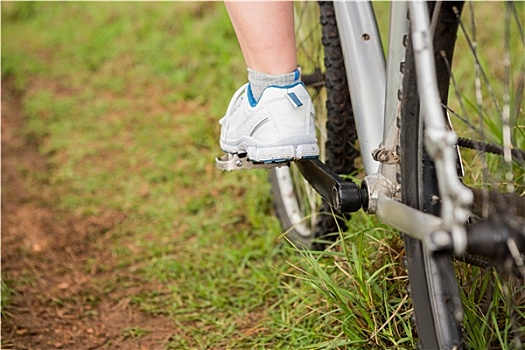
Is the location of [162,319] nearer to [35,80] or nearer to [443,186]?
[443,186]

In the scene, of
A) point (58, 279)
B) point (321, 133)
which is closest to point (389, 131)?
point (321, 133)

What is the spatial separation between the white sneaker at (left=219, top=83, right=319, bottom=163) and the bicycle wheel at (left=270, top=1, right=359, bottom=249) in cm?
21

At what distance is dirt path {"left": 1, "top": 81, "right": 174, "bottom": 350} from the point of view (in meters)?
1.75

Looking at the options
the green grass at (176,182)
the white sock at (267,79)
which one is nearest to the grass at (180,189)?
the green grass at (176,182)

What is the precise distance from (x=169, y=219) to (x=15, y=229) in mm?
471

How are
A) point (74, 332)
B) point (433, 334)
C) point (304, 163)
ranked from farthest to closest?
point (74, 332), point (304, 163), point (433, 334)

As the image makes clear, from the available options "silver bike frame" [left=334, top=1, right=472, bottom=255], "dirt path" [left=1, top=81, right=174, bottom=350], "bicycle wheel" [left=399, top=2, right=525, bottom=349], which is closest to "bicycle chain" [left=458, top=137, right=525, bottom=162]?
"bicycle wheel" [left=399, top=2, right=525, bottom=349]

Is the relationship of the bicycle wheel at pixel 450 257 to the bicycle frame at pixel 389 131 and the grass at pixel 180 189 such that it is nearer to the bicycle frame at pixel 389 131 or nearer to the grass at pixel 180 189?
the bicycle frame at pixel 389 131

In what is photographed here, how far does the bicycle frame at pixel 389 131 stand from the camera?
918 millimetres

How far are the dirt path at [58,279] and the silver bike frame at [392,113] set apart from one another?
71 centimetres

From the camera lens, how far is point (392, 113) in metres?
1.31

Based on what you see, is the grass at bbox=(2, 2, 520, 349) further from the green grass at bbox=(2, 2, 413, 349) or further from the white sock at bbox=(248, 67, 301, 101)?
the white sock at bbox=(248, 67, 301, 101)

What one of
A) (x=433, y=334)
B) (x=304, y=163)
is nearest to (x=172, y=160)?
(x=304, y=163)

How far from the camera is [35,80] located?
359cm
